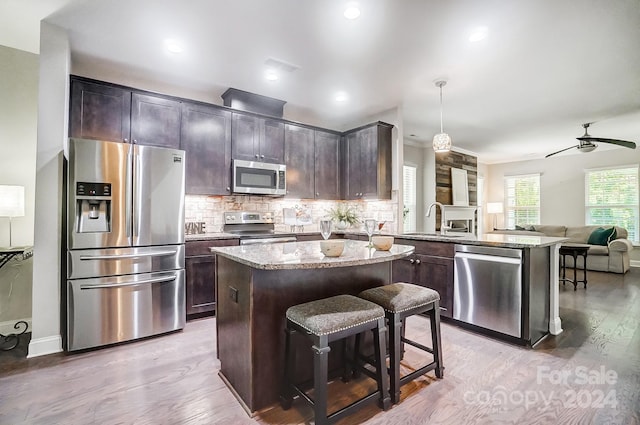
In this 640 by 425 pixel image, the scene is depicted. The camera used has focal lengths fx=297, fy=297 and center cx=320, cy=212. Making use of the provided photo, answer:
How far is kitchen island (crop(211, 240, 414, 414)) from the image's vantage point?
5.67 feet

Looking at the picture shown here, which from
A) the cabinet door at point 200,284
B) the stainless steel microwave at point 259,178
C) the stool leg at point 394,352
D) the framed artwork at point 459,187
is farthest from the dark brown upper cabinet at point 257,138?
the framed artwork at point 459,187

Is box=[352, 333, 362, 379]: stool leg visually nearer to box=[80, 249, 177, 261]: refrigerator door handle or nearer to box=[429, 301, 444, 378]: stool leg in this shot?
box=[429, 301, 444, 378]: stool leg

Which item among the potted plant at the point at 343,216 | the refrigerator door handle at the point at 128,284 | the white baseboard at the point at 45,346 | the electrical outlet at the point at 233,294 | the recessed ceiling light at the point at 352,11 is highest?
the recessed ceiling light at the point at 352,11

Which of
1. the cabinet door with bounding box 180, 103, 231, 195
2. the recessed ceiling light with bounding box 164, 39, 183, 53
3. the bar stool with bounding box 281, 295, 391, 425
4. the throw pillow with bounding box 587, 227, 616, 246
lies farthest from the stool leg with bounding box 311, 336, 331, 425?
the throw pillow with bounding box 587, 227, 616, 246

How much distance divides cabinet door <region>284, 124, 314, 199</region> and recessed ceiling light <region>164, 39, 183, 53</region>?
176 centimetres

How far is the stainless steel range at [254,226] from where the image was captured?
3779mm

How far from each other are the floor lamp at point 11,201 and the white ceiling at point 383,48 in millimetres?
1420

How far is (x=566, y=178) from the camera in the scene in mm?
7625

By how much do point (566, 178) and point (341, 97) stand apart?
701cm

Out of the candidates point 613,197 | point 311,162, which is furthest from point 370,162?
point 613,197

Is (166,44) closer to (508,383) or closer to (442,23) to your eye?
(442,23)

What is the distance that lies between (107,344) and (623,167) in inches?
391

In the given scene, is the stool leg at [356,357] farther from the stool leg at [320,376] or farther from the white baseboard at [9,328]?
the white baseboard at [9,328]

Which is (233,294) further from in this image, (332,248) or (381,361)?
(381,361)
